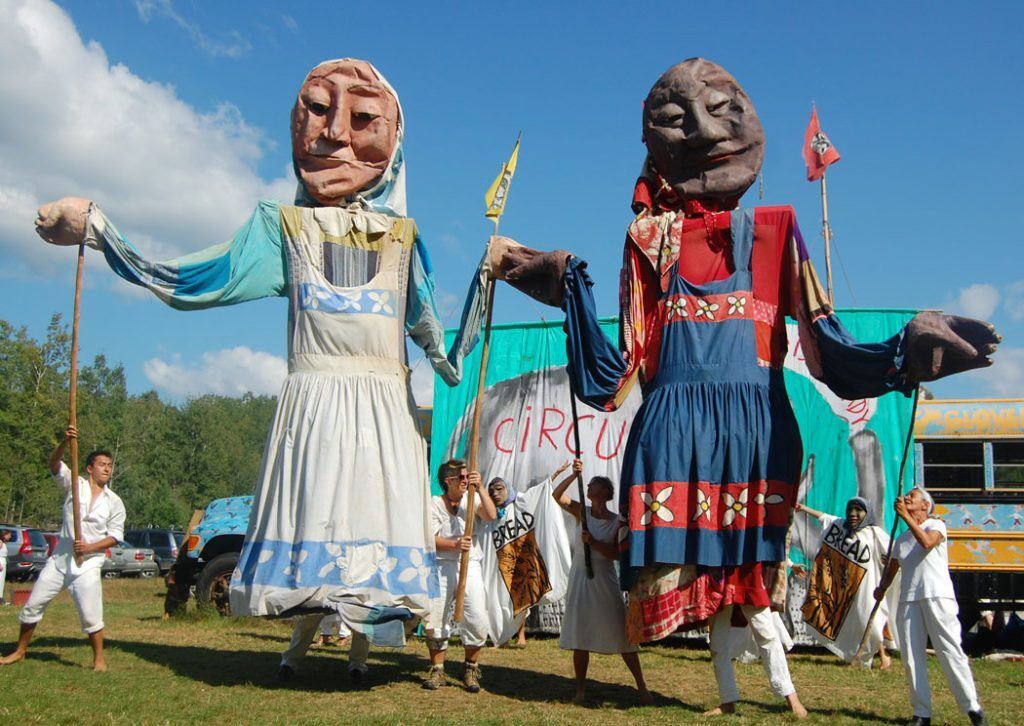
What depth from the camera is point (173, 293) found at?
6367 millimetres

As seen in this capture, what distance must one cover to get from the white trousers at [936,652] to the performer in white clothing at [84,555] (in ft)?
17.1

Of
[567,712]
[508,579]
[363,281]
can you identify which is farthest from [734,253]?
[508,579]

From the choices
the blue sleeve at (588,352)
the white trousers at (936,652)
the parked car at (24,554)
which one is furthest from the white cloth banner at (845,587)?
the parked car at (24,554)

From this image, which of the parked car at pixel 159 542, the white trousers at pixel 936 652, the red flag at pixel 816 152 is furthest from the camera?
the parked car at pixel 159 542

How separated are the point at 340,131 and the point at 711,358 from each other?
3018 mm

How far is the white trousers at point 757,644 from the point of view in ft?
18.5

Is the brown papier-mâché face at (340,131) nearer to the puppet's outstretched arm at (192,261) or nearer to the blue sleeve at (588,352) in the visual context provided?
the puppet's outstretched arm at (192,261)

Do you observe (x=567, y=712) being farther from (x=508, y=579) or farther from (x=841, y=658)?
(x=841, y=658)

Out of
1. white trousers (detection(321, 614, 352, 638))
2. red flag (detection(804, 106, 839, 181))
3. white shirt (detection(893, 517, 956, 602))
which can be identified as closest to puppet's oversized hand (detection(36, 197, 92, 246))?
white trousers (detection(321, 614, 352, 638))

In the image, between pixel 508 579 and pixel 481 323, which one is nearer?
pixel 481 323

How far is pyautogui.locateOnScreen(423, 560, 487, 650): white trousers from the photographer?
21.3 feet

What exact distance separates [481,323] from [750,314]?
2060 millimetres

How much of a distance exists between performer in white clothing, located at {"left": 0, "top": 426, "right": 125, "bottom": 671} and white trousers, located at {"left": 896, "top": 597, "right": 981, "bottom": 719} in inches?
206

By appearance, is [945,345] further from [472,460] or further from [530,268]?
[472,460]
